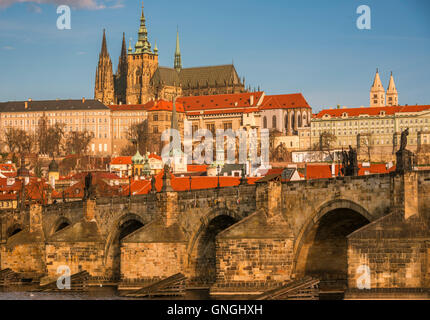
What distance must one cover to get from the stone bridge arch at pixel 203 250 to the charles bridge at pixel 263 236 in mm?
50

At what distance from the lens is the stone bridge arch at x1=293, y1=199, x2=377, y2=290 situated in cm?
4094

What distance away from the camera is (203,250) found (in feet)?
161

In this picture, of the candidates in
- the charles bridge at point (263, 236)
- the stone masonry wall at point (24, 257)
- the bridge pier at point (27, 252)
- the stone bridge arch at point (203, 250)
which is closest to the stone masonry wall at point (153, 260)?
the charles bridge at point (263, 236)

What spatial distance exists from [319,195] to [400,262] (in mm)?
6999

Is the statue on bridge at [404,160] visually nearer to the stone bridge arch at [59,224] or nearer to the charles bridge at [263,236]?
the charles bridge at [263,236]

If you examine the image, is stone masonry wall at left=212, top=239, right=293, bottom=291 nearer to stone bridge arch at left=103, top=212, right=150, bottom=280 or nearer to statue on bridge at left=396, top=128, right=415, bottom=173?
statue on bridge at left=396, top=128, right=415, bottom=173

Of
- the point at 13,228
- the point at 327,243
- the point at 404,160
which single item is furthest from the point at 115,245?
the point at 404,160

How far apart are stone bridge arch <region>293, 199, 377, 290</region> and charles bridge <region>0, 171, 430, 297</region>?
1.7 inches

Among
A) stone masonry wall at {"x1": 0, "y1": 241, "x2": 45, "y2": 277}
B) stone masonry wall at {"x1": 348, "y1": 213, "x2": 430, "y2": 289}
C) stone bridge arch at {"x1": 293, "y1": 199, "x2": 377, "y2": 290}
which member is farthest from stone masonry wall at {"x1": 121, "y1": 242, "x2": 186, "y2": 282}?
stone masonry wall at {"x1": 348, "y1": 213, "x2": 430, "y2": 289}

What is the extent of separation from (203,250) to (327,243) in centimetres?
801

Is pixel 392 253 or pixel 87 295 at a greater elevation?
pixel 392 253

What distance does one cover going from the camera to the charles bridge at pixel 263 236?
3503cm

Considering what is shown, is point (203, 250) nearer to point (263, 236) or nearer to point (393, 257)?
point (263, 236)
